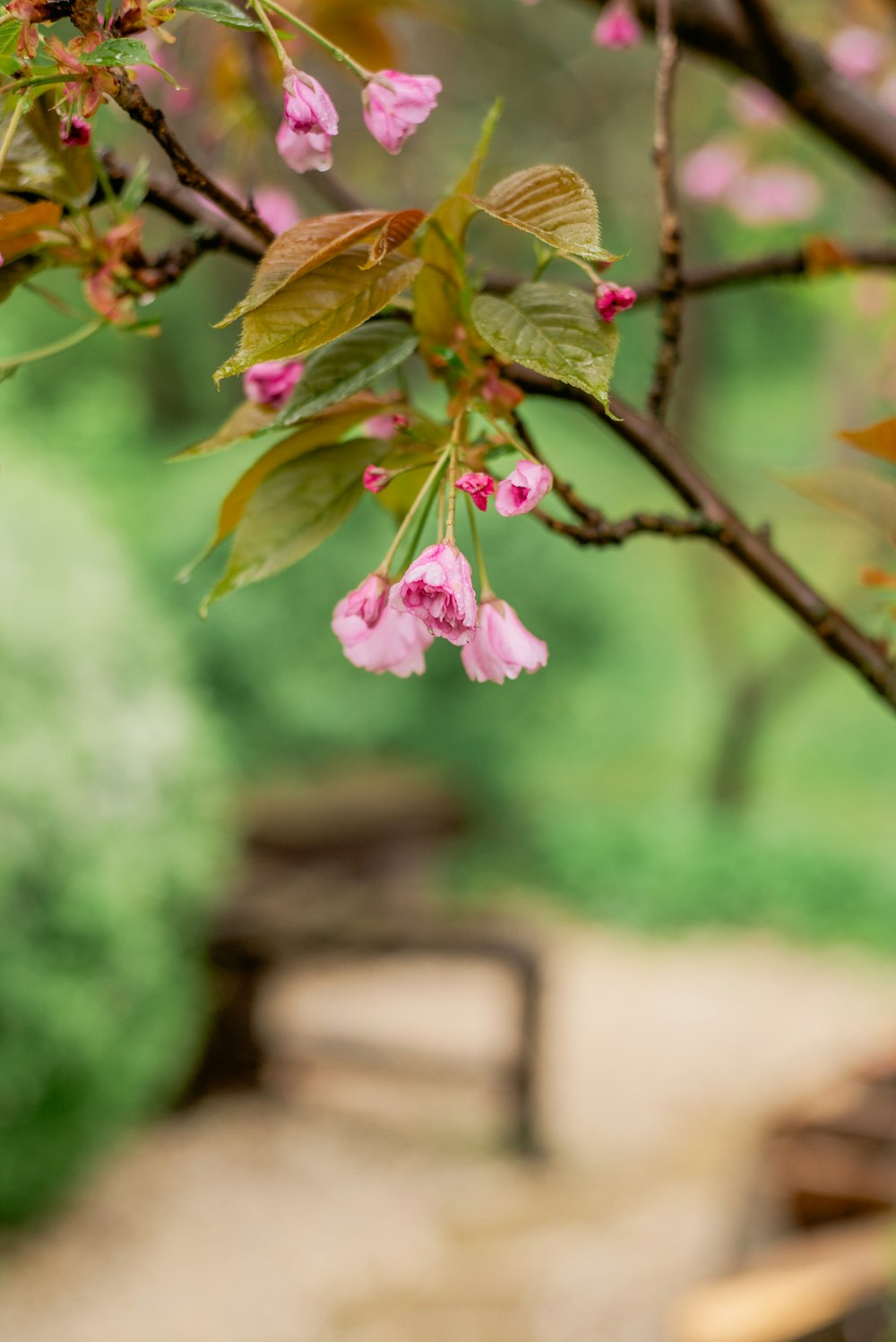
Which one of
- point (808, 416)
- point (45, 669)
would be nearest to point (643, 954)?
point (45, 669)

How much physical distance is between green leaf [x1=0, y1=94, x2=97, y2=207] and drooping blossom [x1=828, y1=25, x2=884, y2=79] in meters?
1.75

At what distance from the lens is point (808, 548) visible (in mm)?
7758

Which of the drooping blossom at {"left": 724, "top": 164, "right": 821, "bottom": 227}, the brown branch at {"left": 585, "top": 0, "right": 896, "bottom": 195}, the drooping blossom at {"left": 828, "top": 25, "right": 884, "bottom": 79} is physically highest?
the drooping blossom at {"left": 724, "top": 164, "right": 821, "bottom": 227}

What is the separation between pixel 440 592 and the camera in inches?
13.9

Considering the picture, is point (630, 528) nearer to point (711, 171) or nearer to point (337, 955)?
point (711, 171)

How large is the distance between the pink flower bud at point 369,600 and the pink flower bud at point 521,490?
6 centimetres

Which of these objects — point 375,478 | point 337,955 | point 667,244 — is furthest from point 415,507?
point 337,955

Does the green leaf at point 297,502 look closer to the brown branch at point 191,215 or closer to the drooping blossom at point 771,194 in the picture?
the brown branch at point 191,215

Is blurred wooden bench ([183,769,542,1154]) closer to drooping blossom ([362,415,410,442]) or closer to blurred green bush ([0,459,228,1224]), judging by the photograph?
blurred green bush ([0,459,228,1224])

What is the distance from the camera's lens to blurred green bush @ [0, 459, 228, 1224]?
8.54 ft

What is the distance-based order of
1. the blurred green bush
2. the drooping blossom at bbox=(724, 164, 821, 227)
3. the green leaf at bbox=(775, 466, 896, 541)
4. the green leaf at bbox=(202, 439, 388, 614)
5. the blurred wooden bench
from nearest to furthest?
the green leaf at bbox=(202, 439, 388, 614) < the green leaf at bbox=(775, 466, 896, 541) < the blurred green bush < the drooping blossom at bbox=(724, 164, 821, 227) < the blurred wooden bench

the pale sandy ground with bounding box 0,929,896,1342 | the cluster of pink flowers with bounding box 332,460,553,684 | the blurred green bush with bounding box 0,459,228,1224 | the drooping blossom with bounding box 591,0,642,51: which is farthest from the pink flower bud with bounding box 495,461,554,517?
the pale sandy ground with bounding box 0,929,896,1342

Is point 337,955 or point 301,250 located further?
point 337,955

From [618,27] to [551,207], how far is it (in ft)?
1.91
